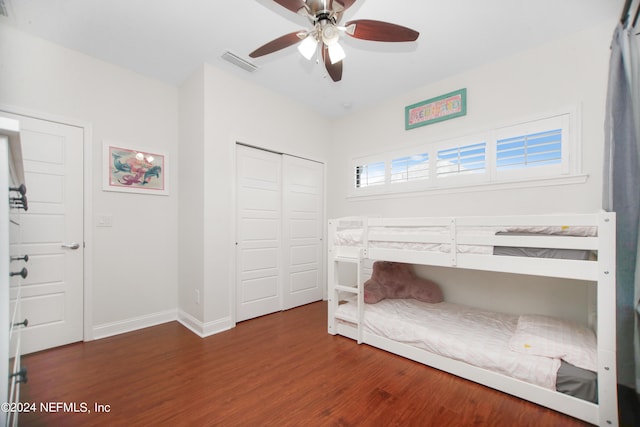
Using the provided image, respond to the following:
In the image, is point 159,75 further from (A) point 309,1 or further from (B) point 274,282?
(B) point 274,282

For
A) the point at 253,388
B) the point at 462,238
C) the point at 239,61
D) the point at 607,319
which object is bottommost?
the point at 253,388

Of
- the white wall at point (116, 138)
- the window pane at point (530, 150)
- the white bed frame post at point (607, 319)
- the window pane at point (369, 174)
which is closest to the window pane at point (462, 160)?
the window pane at point (530, 150)

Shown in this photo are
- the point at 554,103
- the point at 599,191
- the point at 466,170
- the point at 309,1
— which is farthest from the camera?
the point at 466,170

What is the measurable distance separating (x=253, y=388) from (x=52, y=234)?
219 centimetres

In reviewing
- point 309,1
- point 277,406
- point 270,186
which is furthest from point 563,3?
point 277,406

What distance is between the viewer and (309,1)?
4.86ft

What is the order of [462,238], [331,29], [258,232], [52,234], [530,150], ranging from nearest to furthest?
[331,29], [462,238], [52,234], [530,150], [258,232]

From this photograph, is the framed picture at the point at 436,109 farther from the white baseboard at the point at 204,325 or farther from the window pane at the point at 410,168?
the white baseboard at the point at 204,325

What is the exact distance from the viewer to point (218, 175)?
8.96 ft

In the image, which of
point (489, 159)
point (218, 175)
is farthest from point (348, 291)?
point (489, 159)

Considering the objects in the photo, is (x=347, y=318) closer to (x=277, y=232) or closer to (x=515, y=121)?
(x=277, y=232)

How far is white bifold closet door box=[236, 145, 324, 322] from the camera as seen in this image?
2984 millimetres

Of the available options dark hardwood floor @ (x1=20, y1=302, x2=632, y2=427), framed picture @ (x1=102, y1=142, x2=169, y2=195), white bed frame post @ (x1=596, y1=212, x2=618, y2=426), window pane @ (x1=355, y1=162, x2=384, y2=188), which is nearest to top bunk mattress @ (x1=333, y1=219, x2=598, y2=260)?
white bed frame post @ (x1=596, y1=212, x2=618, y2=426)

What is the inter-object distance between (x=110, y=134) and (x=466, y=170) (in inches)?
142
